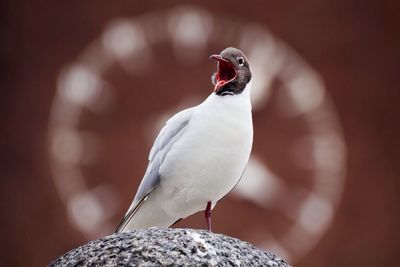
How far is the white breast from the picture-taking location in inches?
109

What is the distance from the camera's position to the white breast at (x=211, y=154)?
2.76 m

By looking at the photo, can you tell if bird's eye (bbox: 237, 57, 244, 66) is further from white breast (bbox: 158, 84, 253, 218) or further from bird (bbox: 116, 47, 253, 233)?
white breast (bbox: 158, 84, 253, 218)

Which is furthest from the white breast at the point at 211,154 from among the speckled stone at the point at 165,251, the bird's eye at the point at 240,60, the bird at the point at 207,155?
the speckled stone at the point at 165,251

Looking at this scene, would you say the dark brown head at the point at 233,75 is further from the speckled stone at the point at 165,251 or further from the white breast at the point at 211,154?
the speckled stone at the point at 165,251

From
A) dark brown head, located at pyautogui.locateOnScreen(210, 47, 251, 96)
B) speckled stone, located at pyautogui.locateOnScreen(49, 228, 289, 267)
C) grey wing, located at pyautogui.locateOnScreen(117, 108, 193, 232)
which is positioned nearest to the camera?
speckled stone, located at pyautogui.locateOnScreen(49, 228, 289, 267)

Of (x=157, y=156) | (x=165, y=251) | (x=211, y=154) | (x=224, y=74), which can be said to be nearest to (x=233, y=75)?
(x=224, y=74)

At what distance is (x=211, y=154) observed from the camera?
276 cm

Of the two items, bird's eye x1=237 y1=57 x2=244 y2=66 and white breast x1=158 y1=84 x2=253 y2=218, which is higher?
bird's eye x1=237 y1=57 x2=244 y2=66

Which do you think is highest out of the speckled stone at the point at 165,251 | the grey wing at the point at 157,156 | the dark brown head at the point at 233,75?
the dark brown head at the point at 233,75

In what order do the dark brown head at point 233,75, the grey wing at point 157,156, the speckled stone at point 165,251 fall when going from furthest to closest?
the grey wing at point 157,156
the dark brown head at point 233,75
the speckled stone at point 165,251

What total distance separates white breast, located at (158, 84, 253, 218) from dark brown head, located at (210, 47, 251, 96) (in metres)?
0.03

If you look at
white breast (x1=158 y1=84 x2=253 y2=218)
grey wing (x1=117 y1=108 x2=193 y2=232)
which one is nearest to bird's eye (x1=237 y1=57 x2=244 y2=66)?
white breast (x1=158 y1=84 x2=253 y2=218)

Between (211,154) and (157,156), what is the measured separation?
262 mm

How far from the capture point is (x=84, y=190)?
8367mm
